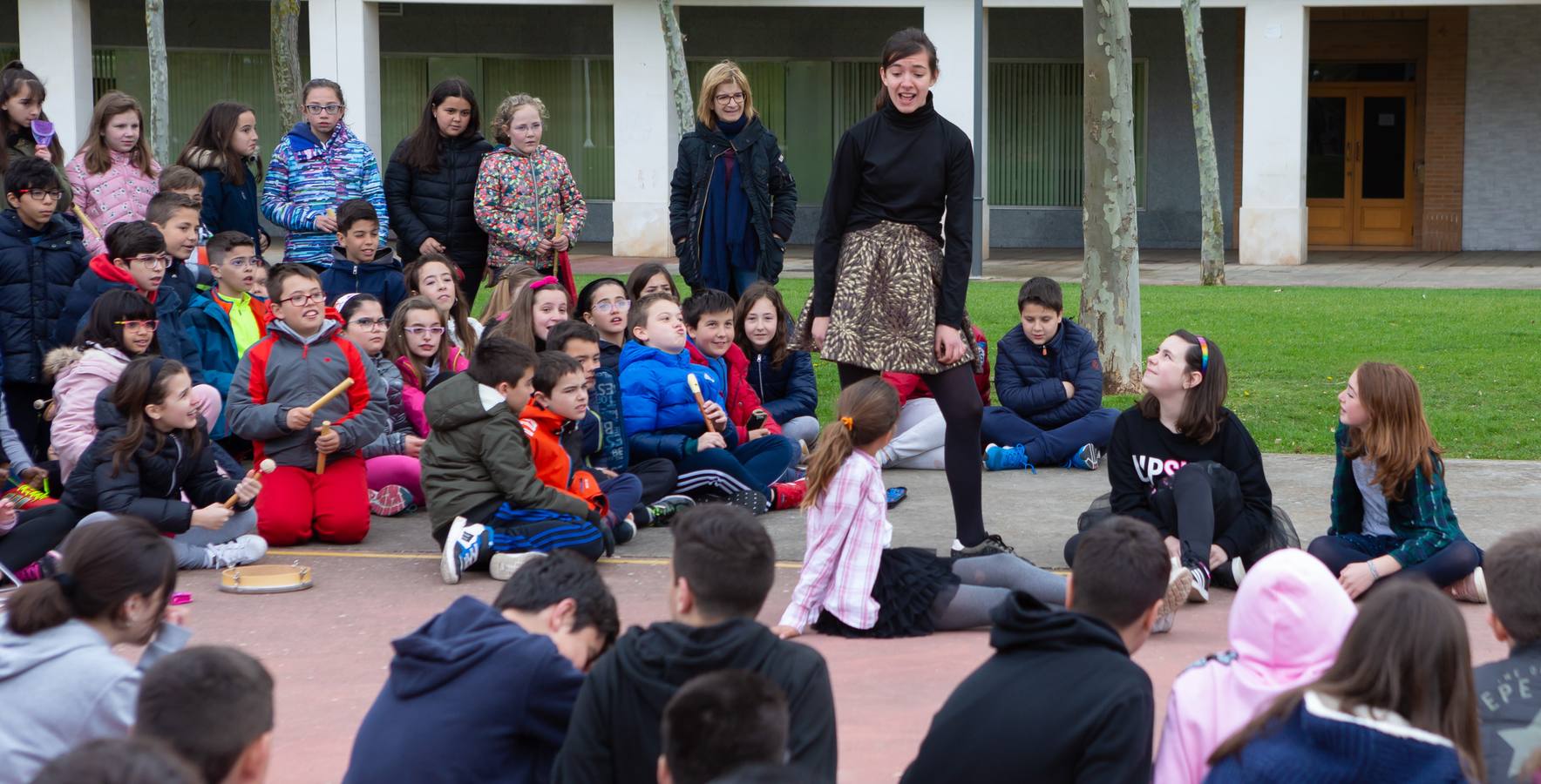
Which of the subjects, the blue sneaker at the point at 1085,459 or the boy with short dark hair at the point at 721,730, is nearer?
the boy with short dark hair at the point at 721,730

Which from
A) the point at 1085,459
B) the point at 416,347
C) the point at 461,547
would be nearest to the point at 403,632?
the point at 461,547

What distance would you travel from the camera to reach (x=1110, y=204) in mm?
11359

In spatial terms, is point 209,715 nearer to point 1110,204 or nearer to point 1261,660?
point 1261,660

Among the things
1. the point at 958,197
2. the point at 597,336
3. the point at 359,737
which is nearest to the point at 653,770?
the point at 359,737

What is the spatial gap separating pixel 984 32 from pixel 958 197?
61.7 feet

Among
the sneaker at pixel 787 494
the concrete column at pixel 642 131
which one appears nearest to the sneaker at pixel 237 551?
the sneaker at pixel 787 494

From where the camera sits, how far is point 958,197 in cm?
648

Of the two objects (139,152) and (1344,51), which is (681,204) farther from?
(1344,51)

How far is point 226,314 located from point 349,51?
1748cm

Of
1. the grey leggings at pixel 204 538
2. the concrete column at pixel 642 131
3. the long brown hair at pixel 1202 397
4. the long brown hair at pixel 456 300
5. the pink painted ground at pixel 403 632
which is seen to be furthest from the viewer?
the concrete column at pixel 642 131

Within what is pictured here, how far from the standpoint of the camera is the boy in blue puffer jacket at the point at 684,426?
25.8 ft

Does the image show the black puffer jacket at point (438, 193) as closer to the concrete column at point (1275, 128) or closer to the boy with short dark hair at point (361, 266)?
the boy with short dark hair at point (361, 266)

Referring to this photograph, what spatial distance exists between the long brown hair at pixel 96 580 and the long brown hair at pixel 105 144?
5.95 m

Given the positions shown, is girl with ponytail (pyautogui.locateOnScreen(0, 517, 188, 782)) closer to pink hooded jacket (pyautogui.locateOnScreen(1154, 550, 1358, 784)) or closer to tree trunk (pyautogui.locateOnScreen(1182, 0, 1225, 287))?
pink hooded jacket (pyautogui.locateOnScreen(1154, 550, 1358, 784))
